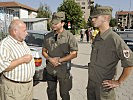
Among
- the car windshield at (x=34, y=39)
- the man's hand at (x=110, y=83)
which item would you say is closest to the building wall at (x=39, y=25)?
the car windshield at (x=34, y=39)

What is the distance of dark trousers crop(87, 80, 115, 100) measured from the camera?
2486 mm

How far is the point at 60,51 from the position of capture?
334 cm

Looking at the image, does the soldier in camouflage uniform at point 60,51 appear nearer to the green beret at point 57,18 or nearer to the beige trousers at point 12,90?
the green beret at point 57,18

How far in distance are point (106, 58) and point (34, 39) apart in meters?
3.73

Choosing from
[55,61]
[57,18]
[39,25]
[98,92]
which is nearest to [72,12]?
[39,25]

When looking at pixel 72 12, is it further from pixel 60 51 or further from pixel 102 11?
pixel 102 11

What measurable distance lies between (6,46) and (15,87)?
1.86 ft

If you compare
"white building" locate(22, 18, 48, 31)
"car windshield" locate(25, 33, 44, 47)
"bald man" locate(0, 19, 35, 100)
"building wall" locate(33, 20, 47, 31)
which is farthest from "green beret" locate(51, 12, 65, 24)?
"building wall" locate(33, 20, 47, 31)

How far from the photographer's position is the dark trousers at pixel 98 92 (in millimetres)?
2486

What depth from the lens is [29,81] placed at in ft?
9.00

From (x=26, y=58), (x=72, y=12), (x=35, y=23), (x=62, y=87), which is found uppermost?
(x=72, y=12)

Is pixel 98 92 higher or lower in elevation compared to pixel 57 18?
lower

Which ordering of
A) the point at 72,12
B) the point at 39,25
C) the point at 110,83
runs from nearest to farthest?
the point at 110,83, the point at 39,25, the point at 72,12

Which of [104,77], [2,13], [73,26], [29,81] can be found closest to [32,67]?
[29,81]
